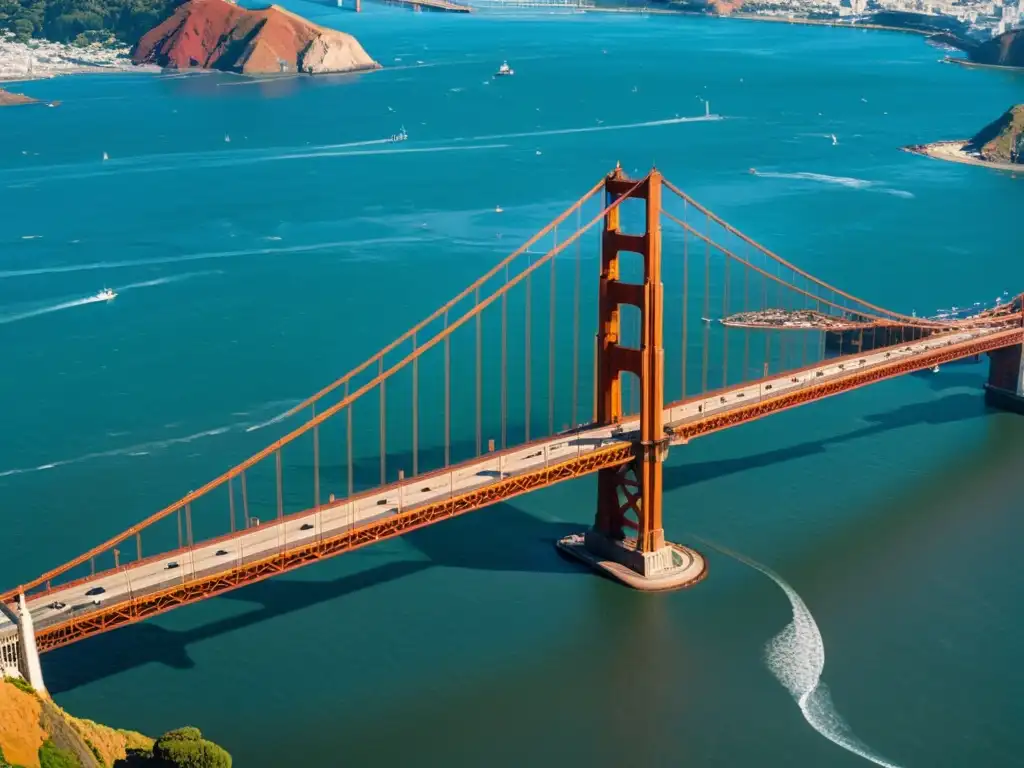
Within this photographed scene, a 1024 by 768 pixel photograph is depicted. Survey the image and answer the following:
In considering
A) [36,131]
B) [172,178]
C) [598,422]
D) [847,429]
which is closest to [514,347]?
[847,429]

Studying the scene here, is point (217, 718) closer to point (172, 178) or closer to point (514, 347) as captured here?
point (514, 347)

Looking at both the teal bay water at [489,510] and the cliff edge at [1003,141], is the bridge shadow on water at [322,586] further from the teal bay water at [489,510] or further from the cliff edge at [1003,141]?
the cliff edge at [1003,141]

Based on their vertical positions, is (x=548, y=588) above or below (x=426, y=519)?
below

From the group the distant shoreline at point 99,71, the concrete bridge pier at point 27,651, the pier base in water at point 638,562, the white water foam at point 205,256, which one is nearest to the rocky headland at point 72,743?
the concrete bridge pier at point 27,651

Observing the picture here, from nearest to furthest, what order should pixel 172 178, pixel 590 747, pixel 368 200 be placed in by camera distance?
pixel 590 747 < pixel 368 200 < pixel 172 178

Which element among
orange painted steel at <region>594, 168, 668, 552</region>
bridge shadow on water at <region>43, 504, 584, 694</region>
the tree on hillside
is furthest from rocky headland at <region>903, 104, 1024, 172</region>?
the tree on hillside

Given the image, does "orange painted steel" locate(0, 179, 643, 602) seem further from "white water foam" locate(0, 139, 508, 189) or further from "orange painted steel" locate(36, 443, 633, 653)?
"white water foam" locate(0, 139, 508, 189)
